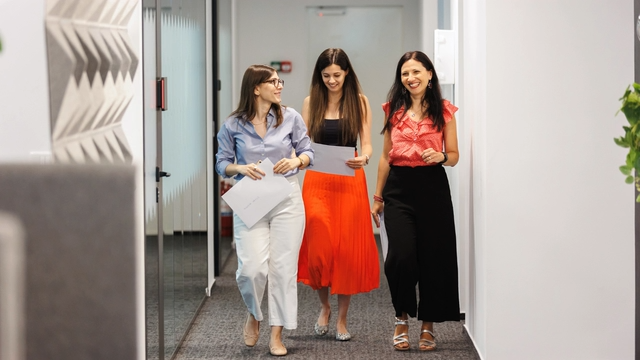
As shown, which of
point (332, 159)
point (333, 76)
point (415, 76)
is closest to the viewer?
point (415, 76)

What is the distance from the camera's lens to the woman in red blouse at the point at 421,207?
3.73 meters

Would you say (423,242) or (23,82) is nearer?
(23,82)

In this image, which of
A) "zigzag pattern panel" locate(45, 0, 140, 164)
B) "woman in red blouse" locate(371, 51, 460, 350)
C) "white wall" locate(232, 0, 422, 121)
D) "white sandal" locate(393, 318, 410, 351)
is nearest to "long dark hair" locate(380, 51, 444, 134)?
"woman in red blouse" locate(371, 51, 460, 350)

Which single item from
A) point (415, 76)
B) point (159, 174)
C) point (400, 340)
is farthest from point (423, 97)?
point (159, 174)

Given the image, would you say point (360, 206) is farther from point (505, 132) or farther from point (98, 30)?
point (98, 30)

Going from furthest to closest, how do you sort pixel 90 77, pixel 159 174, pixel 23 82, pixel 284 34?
pixel 284 34 < pixel 159 174 < pixel 90 77 < pixel 23 82

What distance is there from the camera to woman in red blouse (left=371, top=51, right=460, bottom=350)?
3.73 m

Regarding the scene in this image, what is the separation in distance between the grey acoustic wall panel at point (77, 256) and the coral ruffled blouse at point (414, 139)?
1.42m

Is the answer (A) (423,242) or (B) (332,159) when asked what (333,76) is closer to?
(B) (332,159)

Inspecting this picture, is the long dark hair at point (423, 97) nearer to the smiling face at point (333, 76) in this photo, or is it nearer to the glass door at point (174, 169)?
the smiling face at point (333, 76)

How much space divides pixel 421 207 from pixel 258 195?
2.59 feet

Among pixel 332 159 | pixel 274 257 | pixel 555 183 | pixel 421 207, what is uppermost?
pixel 332 159

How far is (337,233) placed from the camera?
13.4ft

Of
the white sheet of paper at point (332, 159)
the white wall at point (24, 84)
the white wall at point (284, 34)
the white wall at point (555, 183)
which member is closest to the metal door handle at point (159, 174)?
the white wall at point (24, 84)
